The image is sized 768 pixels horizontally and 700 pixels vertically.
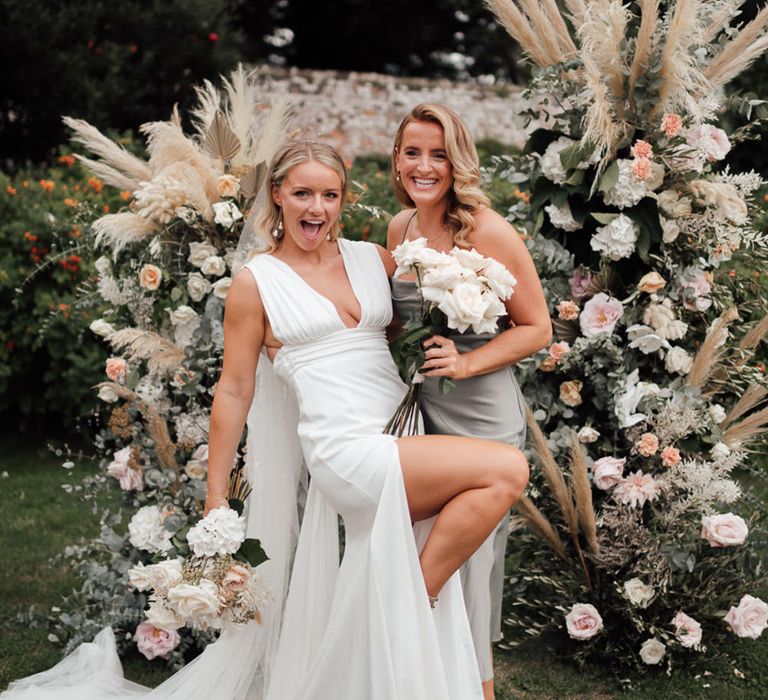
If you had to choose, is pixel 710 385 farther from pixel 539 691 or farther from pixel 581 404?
pixel 539 691

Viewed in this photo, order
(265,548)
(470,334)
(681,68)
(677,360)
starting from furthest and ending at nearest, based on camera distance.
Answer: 1. (677,360)
2. (681,68)
3. (265,548)
4. (470,334)

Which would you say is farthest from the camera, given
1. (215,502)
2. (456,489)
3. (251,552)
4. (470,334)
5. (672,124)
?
(672,124)

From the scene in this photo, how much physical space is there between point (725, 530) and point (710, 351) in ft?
2.40

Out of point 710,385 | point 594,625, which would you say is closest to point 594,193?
point 710,385

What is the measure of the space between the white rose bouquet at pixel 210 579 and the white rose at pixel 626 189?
203cm

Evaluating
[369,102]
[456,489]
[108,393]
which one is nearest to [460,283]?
[456,489]

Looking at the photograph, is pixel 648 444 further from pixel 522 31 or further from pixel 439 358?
pixel 522 31

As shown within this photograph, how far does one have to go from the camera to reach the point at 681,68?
3.89 metres

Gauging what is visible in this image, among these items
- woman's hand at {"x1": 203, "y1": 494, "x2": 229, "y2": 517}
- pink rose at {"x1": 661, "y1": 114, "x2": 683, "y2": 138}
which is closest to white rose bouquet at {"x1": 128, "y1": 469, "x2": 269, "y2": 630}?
woman's hand at {"x1": 203, "y1": 494, "x2": 229, "y2": 517}

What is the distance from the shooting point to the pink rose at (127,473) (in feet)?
14.4

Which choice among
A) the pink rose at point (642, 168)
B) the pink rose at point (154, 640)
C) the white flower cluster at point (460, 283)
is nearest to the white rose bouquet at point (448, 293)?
the white flower cluster at point (460, 283)

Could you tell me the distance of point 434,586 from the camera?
3.21m

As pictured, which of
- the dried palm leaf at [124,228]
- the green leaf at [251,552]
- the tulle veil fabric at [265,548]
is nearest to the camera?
the green leaf at [251,552]

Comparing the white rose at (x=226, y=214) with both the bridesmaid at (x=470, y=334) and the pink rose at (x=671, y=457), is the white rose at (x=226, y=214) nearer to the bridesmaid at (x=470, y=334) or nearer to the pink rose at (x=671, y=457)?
the bridesmaid at (x=470, y=334)
